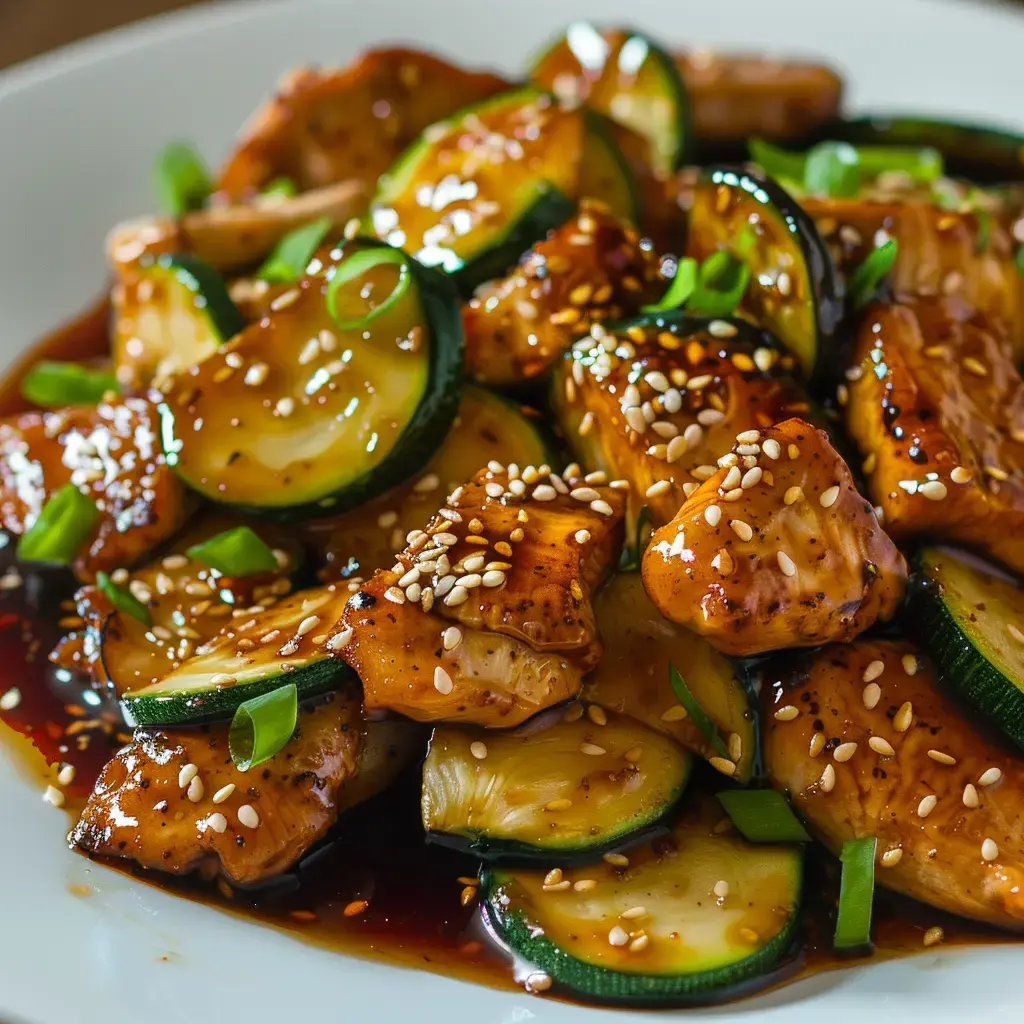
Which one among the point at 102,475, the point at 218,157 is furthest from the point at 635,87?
the point at 102,475

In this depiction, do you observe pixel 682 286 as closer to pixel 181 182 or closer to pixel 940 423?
pixel 940 423

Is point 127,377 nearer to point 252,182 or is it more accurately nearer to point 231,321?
point 231,321

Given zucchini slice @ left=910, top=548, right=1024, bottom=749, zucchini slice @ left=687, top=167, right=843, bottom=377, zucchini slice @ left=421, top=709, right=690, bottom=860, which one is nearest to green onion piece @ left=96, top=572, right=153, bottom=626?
zucchini slice @ left=421, top=709, right=690, bottom=860

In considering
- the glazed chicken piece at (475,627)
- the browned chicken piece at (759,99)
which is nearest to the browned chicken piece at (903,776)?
the glazed chicken piece at (475,627)

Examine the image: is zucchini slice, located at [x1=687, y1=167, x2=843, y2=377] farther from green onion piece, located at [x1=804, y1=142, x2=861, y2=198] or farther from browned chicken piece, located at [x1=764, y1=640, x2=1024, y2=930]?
browned chicken piece, located at [x1=764, y1=640, x2=1024, y2=930]

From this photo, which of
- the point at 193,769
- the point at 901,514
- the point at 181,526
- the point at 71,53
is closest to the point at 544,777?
the point at 193,769

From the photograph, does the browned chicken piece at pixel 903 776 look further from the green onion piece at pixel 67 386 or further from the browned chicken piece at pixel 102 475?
the green onion piece at pixel 67 386
